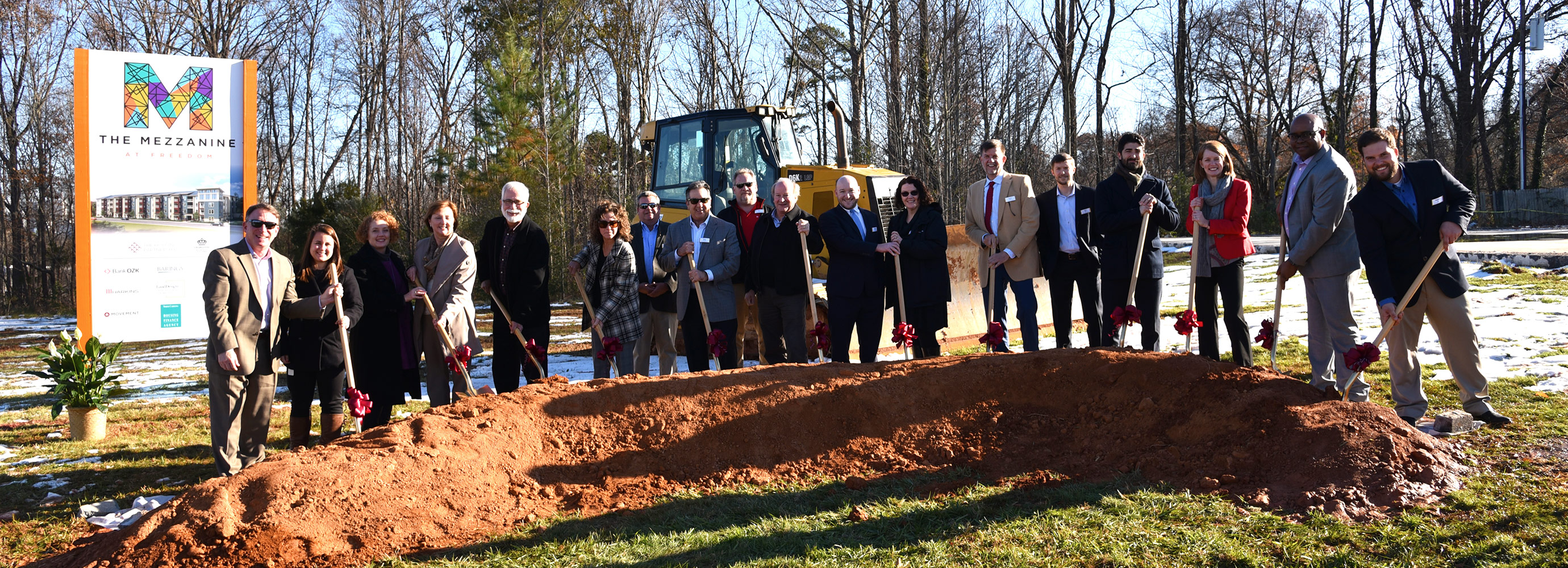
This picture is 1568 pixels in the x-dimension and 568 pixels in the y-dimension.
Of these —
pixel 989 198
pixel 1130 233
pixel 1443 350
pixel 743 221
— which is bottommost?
pixel 1443 350

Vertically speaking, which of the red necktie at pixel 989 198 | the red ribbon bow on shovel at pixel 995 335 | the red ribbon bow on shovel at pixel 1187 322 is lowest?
the red ribbon bow on shovel at pixel 995 335

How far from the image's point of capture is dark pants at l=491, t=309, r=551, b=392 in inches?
230

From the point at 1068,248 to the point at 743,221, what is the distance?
212 cm

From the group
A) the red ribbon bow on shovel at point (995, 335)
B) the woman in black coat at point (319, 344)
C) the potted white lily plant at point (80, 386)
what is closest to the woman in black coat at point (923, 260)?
the red ribbon bow on shovel at point (995, 335)

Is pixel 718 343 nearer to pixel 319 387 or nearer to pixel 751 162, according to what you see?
pixel 319 387

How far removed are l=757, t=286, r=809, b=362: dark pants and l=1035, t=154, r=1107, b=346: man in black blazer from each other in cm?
161

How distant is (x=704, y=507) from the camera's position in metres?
3.96

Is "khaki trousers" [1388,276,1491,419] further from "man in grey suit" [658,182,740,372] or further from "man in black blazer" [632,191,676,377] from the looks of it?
"man in black blazer" [632,191,676,377]

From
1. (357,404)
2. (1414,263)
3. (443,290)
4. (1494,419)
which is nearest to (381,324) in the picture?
(443,290)

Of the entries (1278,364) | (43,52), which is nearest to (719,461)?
(1278,364)

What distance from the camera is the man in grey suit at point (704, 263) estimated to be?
5875 millimetres

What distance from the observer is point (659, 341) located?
6.33 meters

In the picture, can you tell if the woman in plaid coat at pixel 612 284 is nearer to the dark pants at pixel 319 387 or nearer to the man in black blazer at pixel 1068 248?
the dark pants at pixel 319 387

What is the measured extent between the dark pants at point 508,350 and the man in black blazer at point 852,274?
184cm
